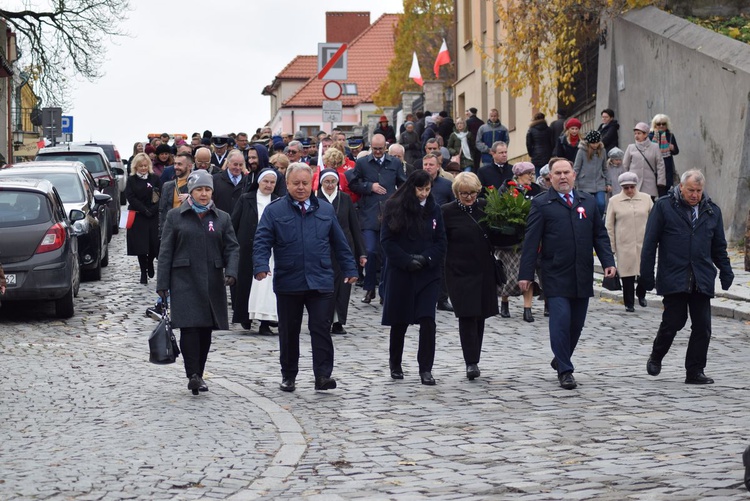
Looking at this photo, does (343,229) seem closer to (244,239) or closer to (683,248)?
(244,239)

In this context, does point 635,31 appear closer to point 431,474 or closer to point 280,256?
point 280,256

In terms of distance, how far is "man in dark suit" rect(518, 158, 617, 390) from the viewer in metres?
12.2

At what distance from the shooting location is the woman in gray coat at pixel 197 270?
39.4ft

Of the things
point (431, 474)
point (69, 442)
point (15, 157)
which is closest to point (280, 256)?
point (69, 442)

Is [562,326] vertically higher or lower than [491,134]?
lower

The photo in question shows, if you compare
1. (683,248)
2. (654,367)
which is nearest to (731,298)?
(654,367)

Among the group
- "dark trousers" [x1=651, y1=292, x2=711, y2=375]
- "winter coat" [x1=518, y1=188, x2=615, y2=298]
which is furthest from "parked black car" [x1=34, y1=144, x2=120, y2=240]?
"dark trousers" [x1=651, y1=292, x2=711, y2=375]

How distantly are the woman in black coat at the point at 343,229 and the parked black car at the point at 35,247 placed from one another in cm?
309

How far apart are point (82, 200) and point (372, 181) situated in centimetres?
543

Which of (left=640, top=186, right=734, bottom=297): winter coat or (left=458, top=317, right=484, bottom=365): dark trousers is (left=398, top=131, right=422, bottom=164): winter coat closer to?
(left=458, top=317, right=484, bottom=365): dark trousers

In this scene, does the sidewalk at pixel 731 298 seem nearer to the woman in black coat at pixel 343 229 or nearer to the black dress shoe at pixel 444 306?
the black dress shoe at pixel 444 306

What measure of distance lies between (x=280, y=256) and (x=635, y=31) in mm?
15744

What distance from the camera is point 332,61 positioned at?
2648cm

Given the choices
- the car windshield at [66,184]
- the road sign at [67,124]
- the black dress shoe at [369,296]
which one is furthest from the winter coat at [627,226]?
the road sign at [67,124]
